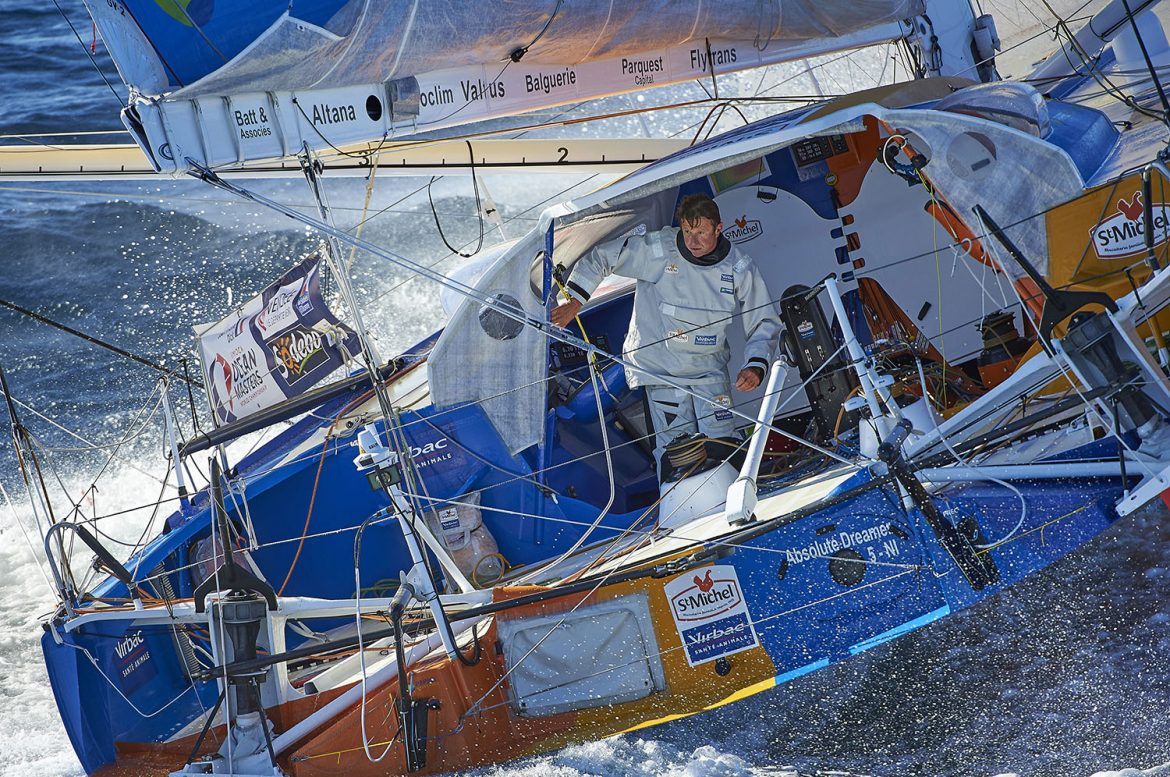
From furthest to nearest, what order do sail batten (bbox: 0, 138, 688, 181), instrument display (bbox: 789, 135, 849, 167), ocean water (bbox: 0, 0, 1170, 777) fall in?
sail batten (bbox: 0, 138, 688, 181) < instrument display (bbox: 789, 135, 849, 167) < ocean water (bbox: 0, 0, 1170, 777)

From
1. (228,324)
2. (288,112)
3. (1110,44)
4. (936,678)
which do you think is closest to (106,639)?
(228,324)

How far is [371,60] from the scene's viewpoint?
193 inches

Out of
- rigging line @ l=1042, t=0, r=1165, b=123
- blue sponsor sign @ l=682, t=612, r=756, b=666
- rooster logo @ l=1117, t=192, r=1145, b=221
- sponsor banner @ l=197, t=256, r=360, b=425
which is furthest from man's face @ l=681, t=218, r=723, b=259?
rigging line @ l=1042, t=0, r=1165, b=123

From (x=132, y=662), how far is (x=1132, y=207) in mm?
4174

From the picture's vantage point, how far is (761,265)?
6297mm

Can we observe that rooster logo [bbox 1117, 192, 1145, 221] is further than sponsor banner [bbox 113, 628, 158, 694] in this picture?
No

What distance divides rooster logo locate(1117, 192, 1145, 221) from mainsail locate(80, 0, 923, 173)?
2308mm

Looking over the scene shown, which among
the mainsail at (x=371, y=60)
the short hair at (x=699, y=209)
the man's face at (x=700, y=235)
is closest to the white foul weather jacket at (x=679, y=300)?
the man's face at (x=700, y=235)

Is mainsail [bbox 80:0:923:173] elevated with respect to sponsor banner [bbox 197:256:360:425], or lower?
elevated

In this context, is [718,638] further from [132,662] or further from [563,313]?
[132,662]

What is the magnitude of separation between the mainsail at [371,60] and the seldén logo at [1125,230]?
231 cm

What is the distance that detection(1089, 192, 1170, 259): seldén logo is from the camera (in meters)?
4.39

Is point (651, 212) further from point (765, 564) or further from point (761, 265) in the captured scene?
point (765, 564)

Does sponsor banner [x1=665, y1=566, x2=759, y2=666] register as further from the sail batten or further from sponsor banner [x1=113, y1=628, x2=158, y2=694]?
the sail batten
